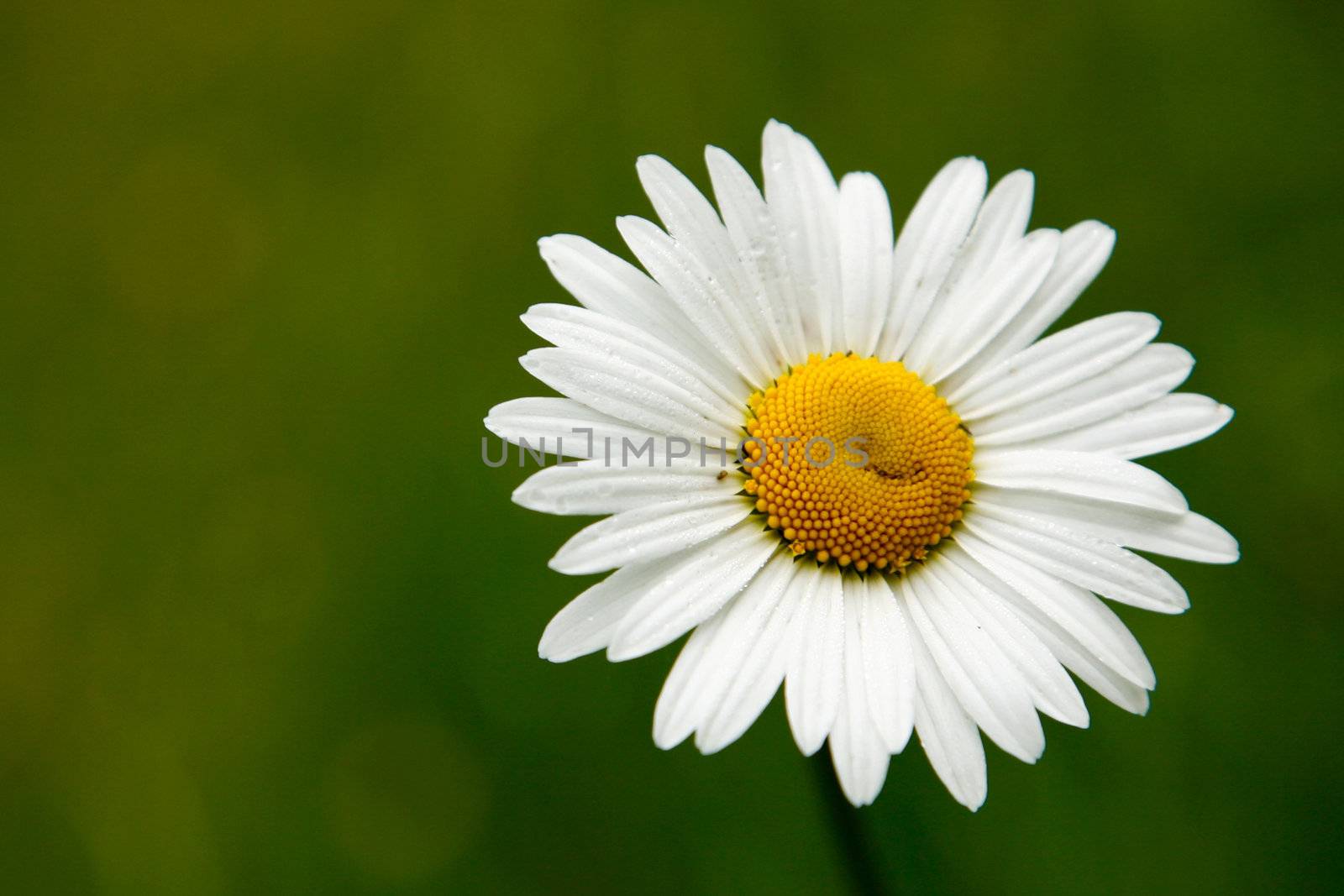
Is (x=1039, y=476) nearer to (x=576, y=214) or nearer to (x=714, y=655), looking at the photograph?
(x=714, y=655)

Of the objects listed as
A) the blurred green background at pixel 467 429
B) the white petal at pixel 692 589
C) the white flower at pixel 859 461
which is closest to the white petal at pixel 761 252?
the white flower at pixel 859 461

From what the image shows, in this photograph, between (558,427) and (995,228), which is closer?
(558,427)

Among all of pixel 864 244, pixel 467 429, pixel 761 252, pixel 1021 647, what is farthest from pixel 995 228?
pixel 467 429

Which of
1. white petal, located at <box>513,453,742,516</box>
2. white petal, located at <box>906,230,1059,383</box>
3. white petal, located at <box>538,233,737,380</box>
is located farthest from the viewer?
white petal, located at <box>906,230,1059,383</box>

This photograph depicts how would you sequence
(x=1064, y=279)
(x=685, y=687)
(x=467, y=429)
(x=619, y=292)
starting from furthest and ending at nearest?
1. (x=467, y=429)
2. (x=1064, y=279)
3. (x=619, y=292)
4. (x=685, y=687)

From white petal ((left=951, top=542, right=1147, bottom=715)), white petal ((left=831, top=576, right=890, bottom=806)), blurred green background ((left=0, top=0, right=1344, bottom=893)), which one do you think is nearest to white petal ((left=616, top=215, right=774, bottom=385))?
white petal ((left=831, top=576, right=890, bottom=806))

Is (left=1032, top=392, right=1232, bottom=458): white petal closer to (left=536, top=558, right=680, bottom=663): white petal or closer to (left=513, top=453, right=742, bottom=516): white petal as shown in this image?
(left=513, top=453, right=742, bottom=516): white petal

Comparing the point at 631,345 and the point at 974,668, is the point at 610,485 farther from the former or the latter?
the point at 974,668
